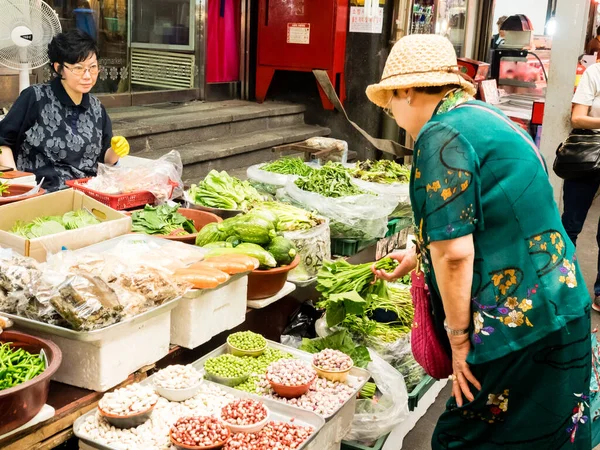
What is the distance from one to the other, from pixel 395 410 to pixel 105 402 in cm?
150

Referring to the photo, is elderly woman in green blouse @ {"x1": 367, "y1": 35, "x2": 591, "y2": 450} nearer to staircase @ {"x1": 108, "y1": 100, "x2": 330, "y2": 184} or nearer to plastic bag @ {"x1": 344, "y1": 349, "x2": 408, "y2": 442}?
plastic bag @ {"x1": 344, "y1": 349, "x2": 408, "y2": 442}

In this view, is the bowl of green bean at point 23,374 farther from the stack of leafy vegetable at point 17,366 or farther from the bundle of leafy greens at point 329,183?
the bundle of leafy greens at point 329,183

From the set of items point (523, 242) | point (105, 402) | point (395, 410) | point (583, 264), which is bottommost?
point (583, 264)

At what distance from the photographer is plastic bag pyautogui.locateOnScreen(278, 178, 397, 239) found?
429 cm

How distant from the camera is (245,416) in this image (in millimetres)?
2482

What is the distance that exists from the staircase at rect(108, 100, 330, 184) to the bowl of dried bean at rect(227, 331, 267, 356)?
410 cm

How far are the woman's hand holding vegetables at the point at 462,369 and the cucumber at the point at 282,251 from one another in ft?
3.81

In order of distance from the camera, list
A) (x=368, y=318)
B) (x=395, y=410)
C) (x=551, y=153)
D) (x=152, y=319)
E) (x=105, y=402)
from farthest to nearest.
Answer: (x=551, y=153), (x=368, y=318), (x=395, y=410), (x=152, y=319), (x=105, y=402)

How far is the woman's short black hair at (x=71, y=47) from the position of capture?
14.0ft

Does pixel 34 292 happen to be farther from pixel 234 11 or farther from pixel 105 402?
pixel 234 11

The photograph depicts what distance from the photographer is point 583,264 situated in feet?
26.0

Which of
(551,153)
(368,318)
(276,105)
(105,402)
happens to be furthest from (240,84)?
(105,402)

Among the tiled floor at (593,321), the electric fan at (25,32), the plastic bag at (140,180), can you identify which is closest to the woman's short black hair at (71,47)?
the electric fan at (25,32)

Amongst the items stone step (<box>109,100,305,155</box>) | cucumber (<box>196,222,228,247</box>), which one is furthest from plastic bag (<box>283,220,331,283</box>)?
stone step (<box>109,100,305,155</box>)
